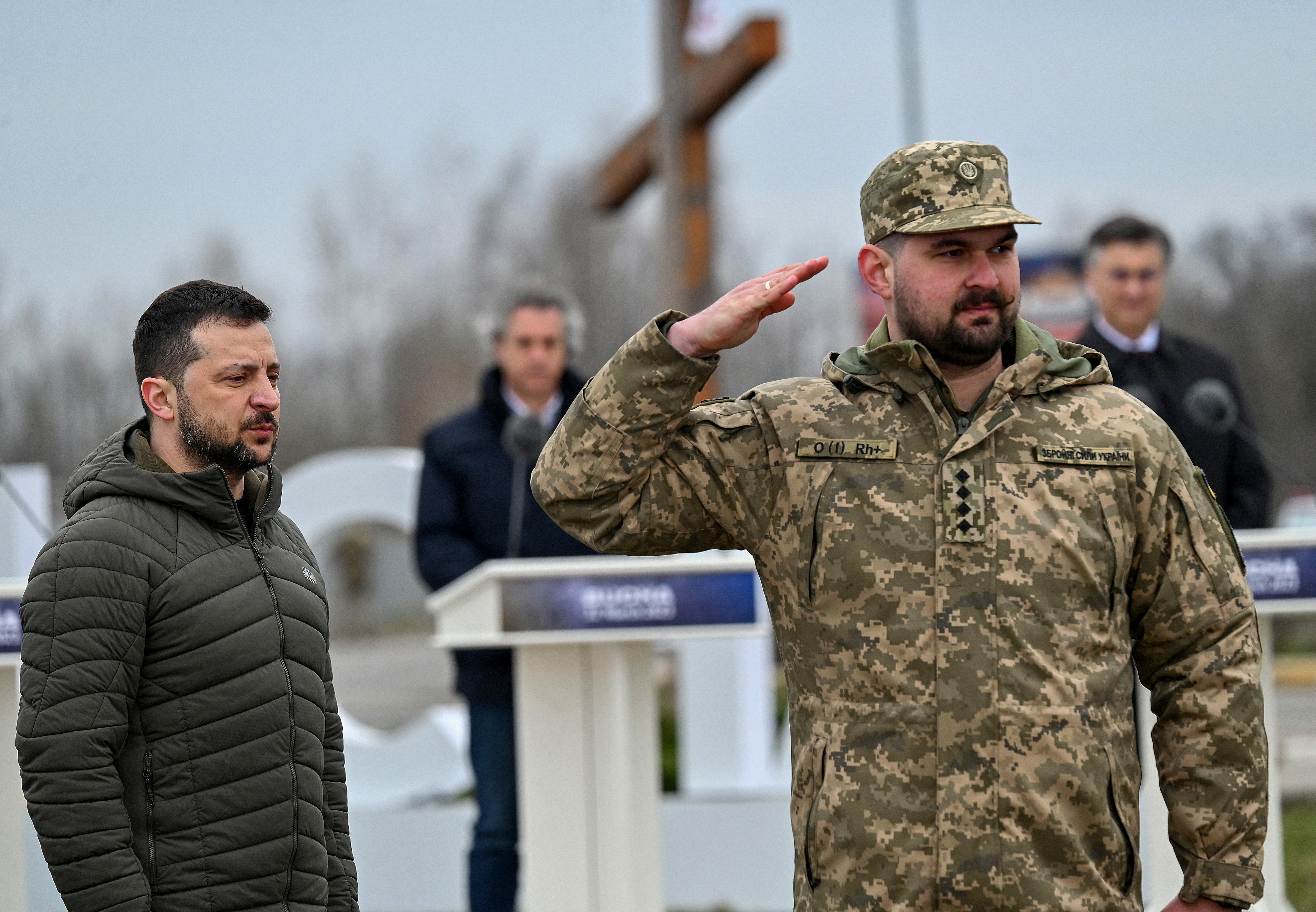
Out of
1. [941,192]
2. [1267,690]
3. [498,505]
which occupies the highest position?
[941,192]

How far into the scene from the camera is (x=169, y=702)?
2.37 m

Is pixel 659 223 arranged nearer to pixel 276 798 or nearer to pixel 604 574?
pixel 604 574

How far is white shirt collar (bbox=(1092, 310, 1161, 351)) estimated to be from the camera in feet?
15.0

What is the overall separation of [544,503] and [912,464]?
62 centimetres

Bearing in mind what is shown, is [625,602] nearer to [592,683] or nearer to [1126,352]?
[592,683]

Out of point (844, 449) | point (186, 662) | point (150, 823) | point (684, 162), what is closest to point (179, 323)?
point (186, 662)

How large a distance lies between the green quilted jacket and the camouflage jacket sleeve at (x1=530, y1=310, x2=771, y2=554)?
20.3 inches

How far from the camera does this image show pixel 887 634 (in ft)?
7.84

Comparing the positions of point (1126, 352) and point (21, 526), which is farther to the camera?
point (21, 526)

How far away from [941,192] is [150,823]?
5.30 feet

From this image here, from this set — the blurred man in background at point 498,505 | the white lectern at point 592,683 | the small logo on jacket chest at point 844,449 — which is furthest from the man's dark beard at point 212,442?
the blurred man in background at point 498,505

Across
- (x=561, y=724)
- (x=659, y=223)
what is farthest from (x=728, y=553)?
(x=659, y=223)

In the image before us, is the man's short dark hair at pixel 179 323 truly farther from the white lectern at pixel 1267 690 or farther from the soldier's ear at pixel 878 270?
the white lectern at pixel 1267 690

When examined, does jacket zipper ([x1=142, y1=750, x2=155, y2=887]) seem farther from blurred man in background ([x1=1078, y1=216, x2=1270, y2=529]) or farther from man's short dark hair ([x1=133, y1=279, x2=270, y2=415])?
blurred man in background ([x1=1078, y1=216, x2=1270, y2=529])
